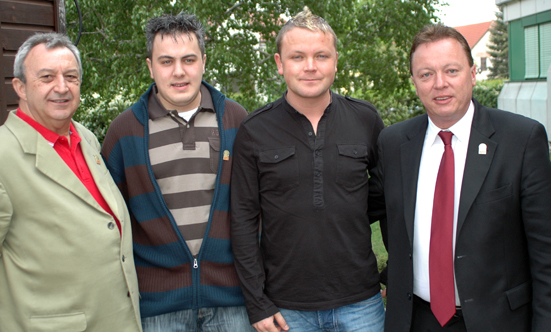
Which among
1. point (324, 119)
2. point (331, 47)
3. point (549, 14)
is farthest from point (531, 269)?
point (549, 14)

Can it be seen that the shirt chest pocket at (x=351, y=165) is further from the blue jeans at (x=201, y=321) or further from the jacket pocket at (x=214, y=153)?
the blue jeans at (x=201, y=321)

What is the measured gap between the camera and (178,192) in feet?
8.91

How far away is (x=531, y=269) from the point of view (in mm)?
2248

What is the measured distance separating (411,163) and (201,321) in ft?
4.82

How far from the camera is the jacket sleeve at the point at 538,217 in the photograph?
2.16m

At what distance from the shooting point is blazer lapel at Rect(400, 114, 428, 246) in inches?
96.4

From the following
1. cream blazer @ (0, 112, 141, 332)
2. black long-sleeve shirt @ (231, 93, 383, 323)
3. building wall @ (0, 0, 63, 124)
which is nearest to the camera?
cream blazer @ (0, 112, 141, 332)

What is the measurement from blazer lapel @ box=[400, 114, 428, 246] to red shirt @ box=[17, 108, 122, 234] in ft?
4.85

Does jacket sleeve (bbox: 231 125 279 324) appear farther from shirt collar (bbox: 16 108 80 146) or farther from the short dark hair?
the short dark hair

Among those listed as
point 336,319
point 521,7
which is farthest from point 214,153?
point 521,7

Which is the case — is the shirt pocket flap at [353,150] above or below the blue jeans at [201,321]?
above

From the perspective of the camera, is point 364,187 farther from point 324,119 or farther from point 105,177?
point 105,177

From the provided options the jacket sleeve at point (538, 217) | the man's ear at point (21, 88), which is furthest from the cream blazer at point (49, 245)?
the jacket sleeve at point (538, 217)

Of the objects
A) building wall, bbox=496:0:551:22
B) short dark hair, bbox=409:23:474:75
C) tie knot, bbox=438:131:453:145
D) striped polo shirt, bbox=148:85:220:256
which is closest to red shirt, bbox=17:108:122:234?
striped polo shirt, bbox=148:85:220:256
